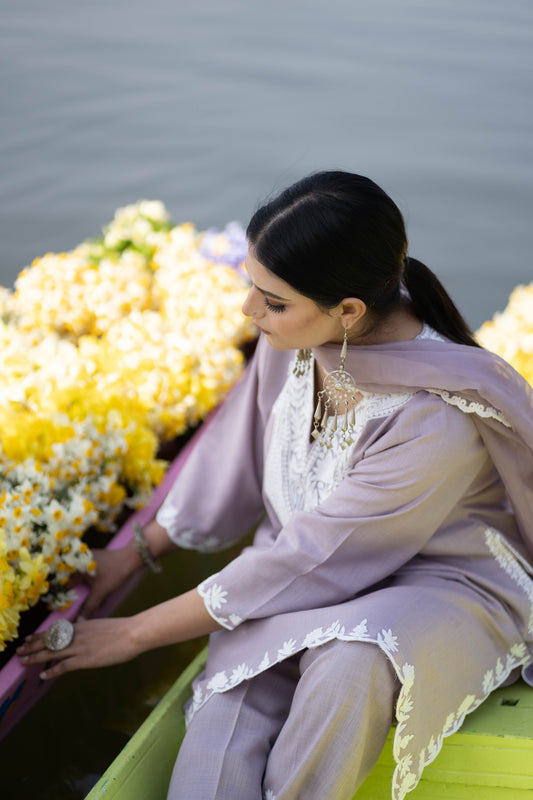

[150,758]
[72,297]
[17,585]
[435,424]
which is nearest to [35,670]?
[17,585]

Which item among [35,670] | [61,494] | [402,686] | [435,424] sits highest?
[435,424]

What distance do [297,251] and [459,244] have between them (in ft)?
9.63

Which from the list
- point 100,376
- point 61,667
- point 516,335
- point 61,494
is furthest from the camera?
point 516,335

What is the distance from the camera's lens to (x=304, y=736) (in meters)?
1.28

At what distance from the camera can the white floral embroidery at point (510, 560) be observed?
1496 millimetres

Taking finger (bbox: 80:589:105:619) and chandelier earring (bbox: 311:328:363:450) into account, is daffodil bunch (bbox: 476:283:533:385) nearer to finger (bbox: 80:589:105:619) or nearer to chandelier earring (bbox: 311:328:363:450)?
→ chandelier earring (bbox: 311:328:363:450)

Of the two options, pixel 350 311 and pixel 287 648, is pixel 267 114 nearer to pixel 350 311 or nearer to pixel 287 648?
pixel 350 311

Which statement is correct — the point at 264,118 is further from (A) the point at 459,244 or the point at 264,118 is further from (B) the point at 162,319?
(B) the point at 162,319

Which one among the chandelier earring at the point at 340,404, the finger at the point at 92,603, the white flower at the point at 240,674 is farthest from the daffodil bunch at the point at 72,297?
the white flower at the point at 240,674

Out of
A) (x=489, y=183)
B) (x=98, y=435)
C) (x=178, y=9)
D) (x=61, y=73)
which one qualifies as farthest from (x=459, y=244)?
(x=98, y=435)

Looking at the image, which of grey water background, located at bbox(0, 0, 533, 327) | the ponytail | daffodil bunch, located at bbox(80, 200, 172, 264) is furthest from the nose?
grey water background, located at bbox(0, 0, 533, 327)

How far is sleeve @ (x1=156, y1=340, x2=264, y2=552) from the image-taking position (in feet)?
6.05

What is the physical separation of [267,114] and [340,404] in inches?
126

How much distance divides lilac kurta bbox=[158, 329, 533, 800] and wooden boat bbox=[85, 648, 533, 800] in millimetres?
51
